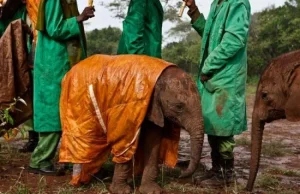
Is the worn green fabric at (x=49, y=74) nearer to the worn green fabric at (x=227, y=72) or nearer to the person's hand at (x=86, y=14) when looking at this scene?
the person's hand at (x=86, y=14)

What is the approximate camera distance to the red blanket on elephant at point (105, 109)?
486 centimetres

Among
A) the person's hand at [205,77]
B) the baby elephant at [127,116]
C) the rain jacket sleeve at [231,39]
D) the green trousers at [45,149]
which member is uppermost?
the rain jacket sleeve at [231,39]

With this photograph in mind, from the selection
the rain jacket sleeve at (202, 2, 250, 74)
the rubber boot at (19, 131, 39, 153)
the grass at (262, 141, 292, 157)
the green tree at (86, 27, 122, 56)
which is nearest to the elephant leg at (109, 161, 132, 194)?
the rain jacket sleeve at (202, 2, 250, 74)

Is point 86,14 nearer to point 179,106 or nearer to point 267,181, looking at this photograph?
point 179,106

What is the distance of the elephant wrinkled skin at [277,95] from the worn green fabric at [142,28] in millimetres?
1526

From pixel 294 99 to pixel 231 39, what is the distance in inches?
33.6

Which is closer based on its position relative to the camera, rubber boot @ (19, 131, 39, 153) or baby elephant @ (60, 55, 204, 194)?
baby elephant @ (60, 55, 204, 194)

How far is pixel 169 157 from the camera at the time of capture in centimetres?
531

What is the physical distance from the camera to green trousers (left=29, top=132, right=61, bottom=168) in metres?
5.73

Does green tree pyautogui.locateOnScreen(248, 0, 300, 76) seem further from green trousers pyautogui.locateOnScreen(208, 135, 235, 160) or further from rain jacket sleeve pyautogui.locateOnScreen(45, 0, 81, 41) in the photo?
rain jacket sleeve pyautogui.locateOnScreen(45, 0, 81, 41)

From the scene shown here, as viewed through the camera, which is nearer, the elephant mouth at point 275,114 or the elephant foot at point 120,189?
the elephant foot at point 120,189

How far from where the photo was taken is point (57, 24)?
5.50 meters

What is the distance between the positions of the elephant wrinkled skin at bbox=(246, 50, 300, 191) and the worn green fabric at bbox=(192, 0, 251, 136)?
10.1 inches

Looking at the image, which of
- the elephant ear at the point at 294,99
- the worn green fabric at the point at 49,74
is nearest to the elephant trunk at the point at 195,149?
the elephant ear at the point at 294,99
